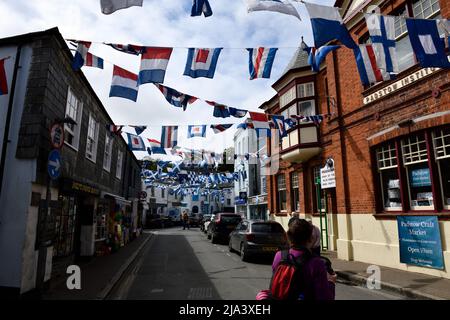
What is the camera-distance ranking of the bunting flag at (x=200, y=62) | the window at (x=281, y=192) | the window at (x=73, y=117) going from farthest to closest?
the window at (x=281, y=192) < the window at (x=73, y=117) < the bunting flag at (x=200, y=62)

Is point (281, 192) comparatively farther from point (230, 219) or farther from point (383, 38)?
point (383, 38)

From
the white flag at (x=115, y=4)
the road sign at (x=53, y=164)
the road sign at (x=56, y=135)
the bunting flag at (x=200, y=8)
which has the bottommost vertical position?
the road sign at (x=53, y=164)

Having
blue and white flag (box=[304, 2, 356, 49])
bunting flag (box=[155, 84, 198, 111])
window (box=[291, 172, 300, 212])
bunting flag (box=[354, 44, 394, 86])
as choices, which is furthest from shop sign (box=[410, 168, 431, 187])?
window (box=[291, 172, 300, 212])

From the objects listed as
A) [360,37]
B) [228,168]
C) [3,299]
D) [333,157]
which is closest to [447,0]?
[360,37]

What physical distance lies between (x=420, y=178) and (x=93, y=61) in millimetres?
9657

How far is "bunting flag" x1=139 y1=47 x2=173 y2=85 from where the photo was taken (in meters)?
8.20

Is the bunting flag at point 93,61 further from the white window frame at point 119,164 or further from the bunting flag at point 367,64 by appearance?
the white window frame at point 119,164

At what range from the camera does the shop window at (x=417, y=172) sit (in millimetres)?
9451

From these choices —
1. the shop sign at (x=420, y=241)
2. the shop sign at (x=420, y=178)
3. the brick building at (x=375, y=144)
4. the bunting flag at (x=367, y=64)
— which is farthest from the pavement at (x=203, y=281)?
the bunting flag at (x=367, y=64)

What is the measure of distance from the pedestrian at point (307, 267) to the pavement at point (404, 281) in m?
5.48

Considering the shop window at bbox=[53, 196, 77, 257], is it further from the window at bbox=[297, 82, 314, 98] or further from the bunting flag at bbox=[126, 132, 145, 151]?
the window at bbox=[297, 82, 314, 98]

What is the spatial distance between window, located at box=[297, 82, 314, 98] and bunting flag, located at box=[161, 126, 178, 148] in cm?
660

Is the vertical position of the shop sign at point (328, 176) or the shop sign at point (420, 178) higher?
the shop sign at point (328, 176)

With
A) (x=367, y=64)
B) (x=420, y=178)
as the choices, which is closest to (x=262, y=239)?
(x=420, y=178)
